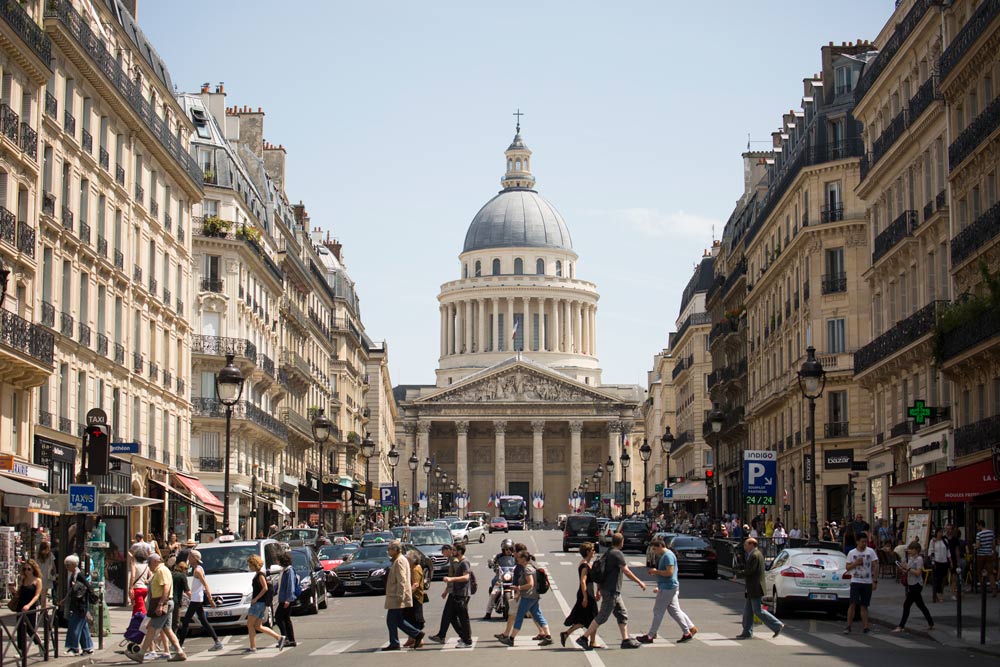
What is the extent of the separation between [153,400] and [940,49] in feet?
73.9

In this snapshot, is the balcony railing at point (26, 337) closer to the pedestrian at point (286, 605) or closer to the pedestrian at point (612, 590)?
the pedestrian at point (286, 605)

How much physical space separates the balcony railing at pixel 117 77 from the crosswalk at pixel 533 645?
15.8 meters

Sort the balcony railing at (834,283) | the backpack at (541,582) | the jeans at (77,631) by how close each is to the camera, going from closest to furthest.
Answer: the jeans at (77,631) < the backpack at (541,582) < the balcony railing at (834,283)

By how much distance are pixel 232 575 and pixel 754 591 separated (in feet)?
29.9

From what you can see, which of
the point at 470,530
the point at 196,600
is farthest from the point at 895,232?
the point at 470,530

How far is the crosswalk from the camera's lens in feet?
76.3

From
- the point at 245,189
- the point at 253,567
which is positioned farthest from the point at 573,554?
the point at 253,567

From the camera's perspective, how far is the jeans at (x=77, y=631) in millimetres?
23078

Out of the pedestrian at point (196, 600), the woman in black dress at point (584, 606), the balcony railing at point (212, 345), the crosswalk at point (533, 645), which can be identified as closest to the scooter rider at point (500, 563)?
the crosswalk at point (533, 645)

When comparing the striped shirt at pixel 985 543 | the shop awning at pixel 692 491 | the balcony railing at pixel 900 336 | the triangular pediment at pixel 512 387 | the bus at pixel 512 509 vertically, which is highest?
the triangular pediment at pixel 512 387

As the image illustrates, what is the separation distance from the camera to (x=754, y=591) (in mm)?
24812

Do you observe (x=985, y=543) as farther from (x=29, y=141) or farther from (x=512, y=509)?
(x=512, y=509)

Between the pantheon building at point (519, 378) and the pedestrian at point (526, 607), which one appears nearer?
the pedestrian at point (526, 607)

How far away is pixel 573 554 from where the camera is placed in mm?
69312
